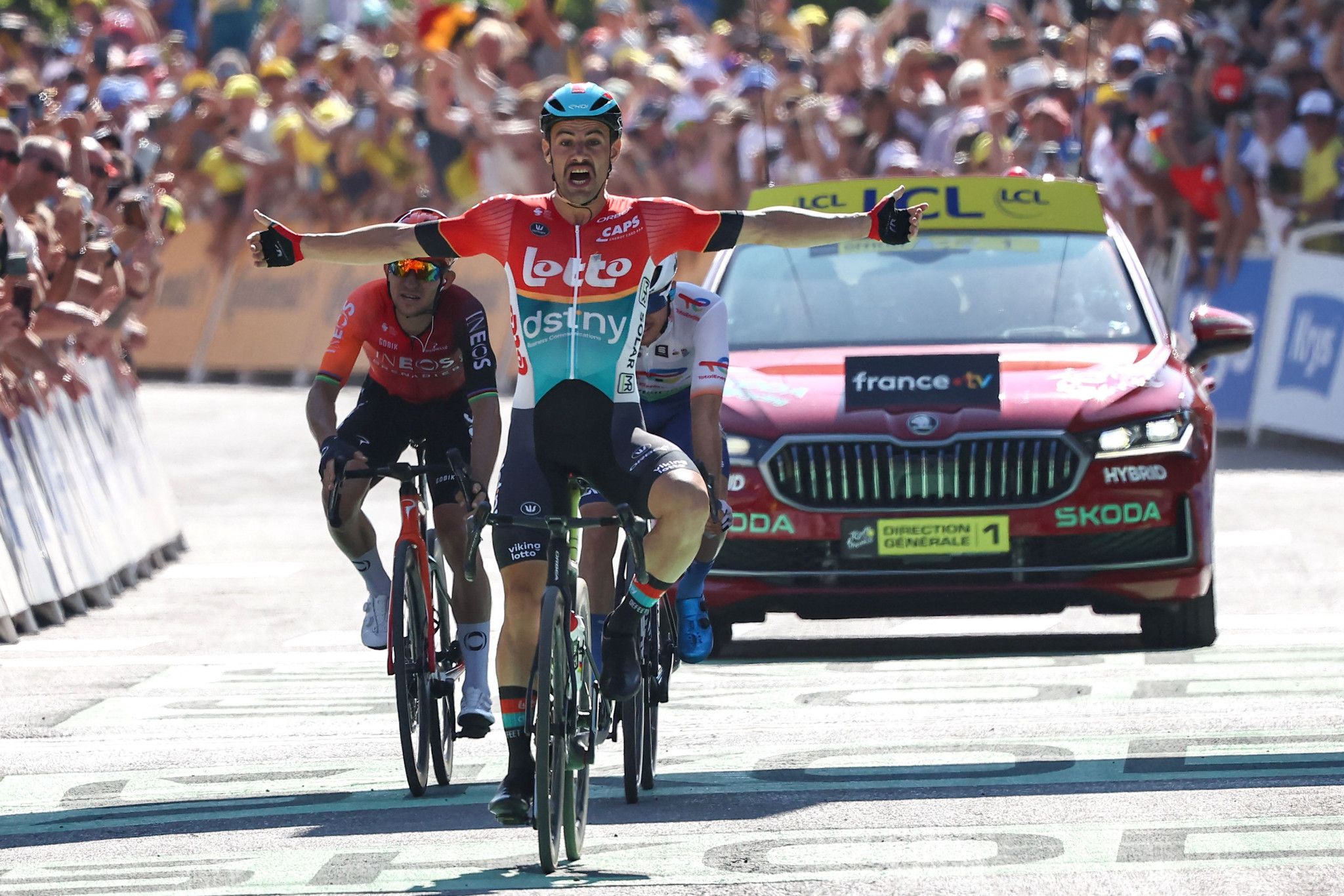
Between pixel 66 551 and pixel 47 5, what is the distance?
26993mm

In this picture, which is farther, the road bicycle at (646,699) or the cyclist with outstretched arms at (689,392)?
the cyclist with outstretched arms at (689,392)

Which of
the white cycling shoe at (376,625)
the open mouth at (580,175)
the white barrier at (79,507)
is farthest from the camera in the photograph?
the white barrier at (79,507)

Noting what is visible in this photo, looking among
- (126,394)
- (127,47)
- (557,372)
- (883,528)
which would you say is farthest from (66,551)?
(127,47)

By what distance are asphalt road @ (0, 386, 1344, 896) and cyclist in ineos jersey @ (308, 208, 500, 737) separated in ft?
1.74

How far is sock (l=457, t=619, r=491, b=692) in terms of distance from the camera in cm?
836

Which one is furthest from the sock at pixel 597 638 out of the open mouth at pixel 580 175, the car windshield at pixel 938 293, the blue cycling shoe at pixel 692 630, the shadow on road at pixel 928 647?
the car windshield at pixel 938 293

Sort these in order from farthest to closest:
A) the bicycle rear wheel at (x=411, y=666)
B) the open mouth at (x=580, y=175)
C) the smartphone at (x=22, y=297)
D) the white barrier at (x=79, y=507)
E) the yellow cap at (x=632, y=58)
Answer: the yellow cap at (x=632, y=58)
the white barrier at (x=79, y=507)
the smartphone at (x=22, y=297)
the bicycle rear wheel at (x=411, y=666)
the open mouth at (x=580, y=175)

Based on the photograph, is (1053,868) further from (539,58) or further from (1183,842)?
(539,58)

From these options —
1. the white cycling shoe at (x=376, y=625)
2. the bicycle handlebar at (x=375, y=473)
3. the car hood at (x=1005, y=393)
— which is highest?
the bicycle handlebar at (x=375, y=473)

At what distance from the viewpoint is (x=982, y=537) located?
9.85m

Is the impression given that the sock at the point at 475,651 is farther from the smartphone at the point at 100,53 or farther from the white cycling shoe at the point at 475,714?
the smartphone at the point at 100,53

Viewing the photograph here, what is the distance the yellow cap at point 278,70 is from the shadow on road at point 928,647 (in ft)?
51.1

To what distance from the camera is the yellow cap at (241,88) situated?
2558 cm

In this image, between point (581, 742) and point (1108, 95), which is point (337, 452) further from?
point (1108, 95)
